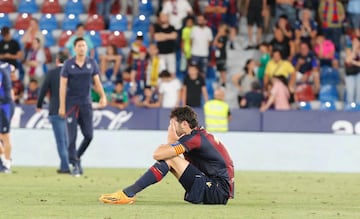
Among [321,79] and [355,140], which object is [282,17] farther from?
[355,140]

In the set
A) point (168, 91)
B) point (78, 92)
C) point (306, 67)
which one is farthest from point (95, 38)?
point (78, 92)

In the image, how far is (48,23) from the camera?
98.4 feet

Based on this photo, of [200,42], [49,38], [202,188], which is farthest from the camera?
[49,38]

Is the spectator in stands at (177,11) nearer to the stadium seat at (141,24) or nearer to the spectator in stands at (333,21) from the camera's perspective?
the stadium seat at (141,24)

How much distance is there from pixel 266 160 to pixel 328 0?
6469 millimetres

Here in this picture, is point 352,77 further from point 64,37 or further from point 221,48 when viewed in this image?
point 64,37

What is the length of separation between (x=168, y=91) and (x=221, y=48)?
2.41m

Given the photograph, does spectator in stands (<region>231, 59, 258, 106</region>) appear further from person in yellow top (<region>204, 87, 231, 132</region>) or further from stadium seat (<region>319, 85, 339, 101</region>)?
person in yellow top (<region>204, 87, 231, 132</region>)

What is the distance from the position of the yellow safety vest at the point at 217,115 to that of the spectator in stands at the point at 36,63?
5367 mm

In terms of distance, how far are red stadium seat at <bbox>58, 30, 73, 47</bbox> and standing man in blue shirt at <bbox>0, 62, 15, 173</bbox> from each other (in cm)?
939

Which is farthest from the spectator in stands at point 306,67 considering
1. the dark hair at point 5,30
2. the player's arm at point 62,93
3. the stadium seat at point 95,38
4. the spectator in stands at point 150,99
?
the player's arm at point 62,93

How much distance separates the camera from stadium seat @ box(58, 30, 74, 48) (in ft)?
96.0

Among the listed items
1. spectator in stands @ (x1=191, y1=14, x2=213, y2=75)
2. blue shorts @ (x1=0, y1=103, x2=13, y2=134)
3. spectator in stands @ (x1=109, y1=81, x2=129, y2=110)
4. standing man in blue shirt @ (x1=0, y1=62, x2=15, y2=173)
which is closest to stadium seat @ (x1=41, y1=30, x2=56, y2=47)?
spectator in stands @ (x1=109, y1=81, x2=129, y2=110)

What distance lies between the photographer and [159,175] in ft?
41.7
